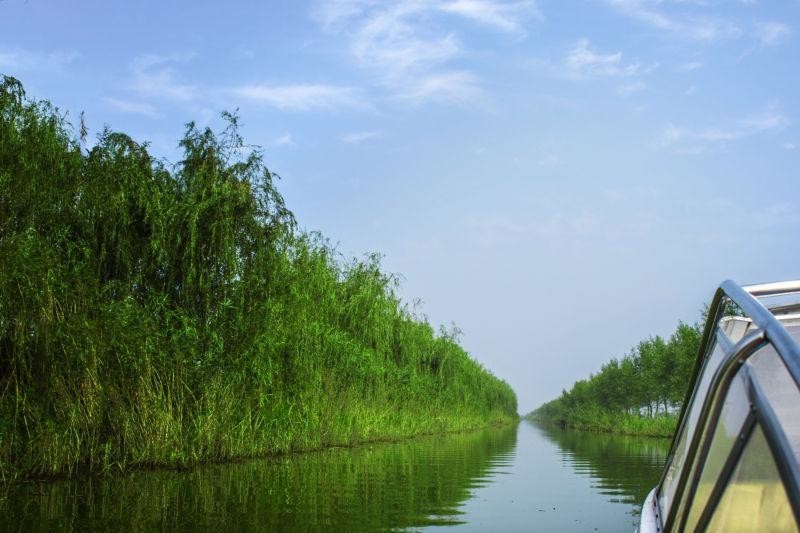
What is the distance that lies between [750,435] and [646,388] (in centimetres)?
4553

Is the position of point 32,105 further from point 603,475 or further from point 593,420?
point 593,420

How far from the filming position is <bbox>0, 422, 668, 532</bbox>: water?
6551 millimetres

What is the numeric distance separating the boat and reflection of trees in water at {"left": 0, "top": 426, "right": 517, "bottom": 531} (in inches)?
151

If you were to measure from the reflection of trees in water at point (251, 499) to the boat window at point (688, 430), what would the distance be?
2796 mm

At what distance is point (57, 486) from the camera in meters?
8.57

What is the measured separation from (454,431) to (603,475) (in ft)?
65.9

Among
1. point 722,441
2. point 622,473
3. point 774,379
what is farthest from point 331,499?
point 622,473

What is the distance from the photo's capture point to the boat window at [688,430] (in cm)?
346

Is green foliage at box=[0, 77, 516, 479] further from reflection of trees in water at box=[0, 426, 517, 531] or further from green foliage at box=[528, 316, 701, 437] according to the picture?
green foliage at box=[528, 316, 701, 437]

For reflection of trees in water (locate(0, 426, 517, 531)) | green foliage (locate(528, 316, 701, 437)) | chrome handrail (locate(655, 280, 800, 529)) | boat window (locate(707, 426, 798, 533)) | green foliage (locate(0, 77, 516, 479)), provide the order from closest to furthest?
chrome handrail (locate(655, 280, 800, 529))
boat window (locate(707, 426, 798, 533))
reflection of trees in water (locate(0, 426, 517, 531))
green foliage (locate(0, 77, 516, 479))
green foliage (locate(528, 316, 701, 437))

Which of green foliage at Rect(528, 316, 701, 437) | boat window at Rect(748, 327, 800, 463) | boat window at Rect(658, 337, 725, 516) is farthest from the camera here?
green foliage at Rect(528, 316, 701, 437)

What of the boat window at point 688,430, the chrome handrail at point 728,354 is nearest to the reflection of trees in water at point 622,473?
the boat window at point 688,430

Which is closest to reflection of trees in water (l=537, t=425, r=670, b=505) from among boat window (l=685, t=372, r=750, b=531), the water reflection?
the water reflection

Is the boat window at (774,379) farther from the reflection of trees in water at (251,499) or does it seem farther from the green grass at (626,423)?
the green grass at (626,423)
